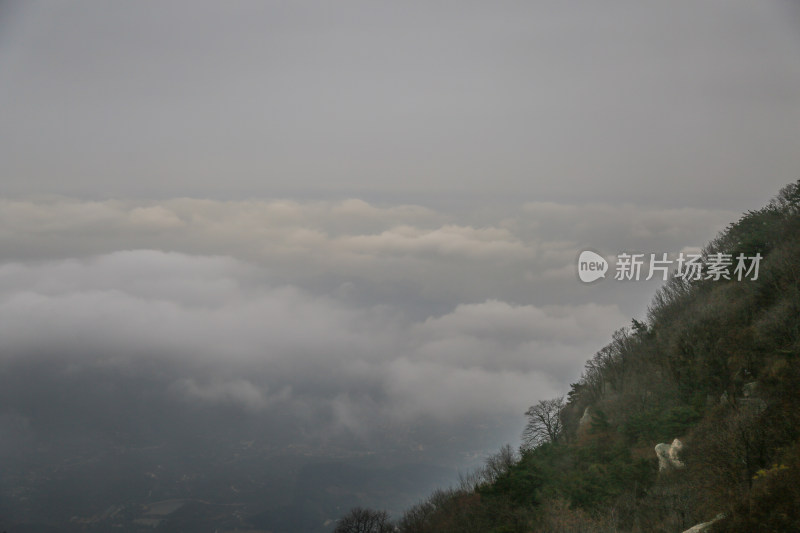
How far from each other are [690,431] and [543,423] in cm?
3213

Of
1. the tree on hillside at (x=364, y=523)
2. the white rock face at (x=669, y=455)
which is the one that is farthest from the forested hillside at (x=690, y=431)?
the tree on hillside at (x=364, y=523)

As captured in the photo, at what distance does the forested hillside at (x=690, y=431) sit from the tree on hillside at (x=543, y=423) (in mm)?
729

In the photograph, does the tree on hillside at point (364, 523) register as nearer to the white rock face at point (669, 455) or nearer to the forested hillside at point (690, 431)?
the forested hillside at point (690, 431)

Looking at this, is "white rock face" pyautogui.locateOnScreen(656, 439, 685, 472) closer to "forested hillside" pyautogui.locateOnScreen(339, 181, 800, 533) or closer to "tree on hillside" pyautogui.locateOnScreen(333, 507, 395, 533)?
"forested hillside" pyautogui.locateOnScreen(339, 181, 800, 533)

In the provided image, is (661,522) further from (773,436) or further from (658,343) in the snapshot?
(658,343)

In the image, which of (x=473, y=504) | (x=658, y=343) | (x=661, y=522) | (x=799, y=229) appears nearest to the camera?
(x=661, y=522)

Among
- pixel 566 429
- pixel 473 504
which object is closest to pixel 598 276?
pixel 473 504

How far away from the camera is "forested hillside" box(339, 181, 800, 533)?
21.4 m

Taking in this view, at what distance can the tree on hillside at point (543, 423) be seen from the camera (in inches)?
2449

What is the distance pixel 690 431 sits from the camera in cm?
3275

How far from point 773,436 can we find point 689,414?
1297 cm

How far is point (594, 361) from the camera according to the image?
219 ft

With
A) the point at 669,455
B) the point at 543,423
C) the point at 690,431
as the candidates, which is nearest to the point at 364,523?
the point at 543,423

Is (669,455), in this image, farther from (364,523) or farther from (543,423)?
(364,523)
